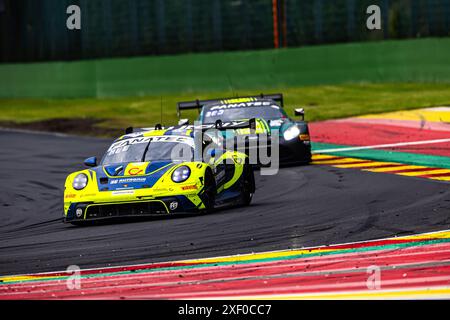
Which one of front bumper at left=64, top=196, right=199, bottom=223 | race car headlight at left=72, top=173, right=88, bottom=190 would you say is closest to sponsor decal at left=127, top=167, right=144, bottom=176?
front bumper at left=64, top=196, right=199, bottom=223

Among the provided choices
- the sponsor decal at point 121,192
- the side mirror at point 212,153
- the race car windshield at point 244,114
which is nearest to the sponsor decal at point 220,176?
the side mirror at point 212,153

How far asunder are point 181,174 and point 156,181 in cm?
31

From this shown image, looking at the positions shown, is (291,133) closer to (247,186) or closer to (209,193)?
(247,186)

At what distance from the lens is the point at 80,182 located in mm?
14250

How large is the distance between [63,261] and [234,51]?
29.0 meters

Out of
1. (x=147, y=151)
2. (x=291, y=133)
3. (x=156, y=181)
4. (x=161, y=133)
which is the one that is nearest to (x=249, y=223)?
(x=156, y=181)

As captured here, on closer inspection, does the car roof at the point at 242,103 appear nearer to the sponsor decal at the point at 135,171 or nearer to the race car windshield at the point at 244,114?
the race car windshield at the point at 244,114

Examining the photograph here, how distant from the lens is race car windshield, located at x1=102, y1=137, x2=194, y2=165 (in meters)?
14.8

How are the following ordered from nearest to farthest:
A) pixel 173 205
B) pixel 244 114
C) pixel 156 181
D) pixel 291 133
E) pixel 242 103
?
pixel 173 205 → pixel 156 181 → pixel 291 133 → pixel 244 114 → pixel 242 103

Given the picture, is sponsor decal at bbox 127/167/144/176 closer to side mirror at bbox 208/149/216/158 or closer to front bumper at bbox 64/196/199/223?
front bumper at bbox 64/196/199/223

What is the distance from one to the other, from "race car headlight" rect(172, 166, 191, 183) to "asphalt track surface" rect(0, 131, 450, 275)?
49 cm

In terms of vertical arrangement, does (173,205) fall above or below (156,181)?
below

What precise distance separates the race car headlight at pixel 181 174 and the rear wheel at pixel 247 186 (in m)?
1.48

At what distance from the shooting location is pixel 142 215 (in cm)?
1387
